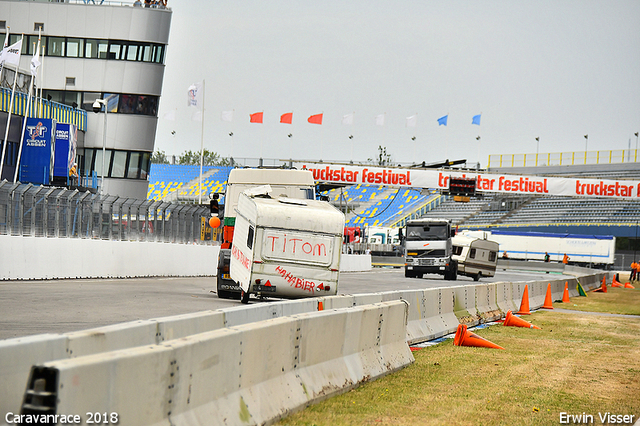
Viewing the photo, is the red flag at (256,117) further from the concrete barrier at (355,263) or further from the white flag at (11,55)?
the white flag at (11,55)

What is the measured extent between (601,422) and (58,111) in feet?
164

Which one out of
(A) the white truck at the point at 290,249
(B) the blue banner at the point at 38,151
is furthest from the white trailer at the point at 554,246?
(A) the white truck at the point at 290,249

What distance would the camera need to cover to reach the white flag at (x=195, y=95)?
172ft

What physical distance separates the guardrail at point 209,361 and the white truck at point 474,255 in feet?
123

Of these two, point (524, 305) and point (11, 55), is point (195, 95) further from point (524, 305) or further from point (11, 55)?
point (524, 305)

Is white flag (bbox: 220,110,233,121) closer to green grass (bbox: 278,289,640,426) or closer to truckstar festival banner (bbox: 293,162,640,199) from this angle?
truckstar festival banner (bbox: 293,162,640,199)

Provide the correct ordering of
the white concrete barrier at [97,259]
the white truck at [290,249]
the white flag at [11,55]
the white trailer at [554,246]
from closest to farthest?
the white truck at [290,249] → the white concrete barrier at [97,259] → the white flag at [11,55] → the white trailer at [554,246]

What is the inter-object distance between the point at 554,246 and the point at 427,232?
37.1m

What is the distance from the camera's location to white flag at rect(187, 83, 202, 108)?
5228cm

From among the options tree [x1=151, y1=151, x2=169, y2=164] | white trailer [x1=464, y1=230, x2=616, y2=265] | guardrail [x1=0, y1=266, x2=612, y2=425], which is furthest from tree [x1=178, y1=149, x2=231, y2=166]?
guardrail [x1=0, y1=266, x2=612, y2=425]

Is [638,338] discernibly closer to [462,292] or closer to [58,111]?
[462,292]

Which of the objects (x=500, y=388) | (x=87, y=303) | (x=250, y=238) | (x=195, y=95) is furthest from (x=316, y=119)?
(x=500, y=388)

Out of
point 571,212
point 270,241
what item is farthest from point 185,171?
point 270,241

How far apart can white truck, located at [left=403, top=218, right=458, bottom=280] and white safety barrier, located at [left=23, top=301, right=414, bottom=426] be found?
35.2 meters
